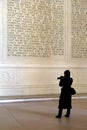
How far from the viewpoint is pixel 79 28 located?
1168 cm

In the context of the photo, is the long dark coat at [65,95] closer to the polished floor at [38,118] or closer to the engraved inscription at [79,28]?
the polished floor at [38,118]

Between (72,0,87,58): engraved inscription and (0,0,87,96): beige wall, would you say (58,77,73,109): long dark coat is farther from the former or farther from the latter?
(72,0,87,58): engraved inscription

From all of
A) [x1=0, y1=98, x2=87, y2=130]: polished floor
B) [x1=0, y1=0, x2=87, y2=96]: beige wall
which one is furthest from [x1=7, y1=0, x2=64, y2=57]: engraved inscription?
[x1=0, y1=98, x2=87, y2=130]: polished floor

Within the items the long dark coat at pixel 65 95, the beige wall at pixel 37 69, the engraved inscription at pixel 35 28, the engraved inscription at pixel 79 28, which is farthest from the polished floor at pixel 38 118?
the engraved inscription at pixel 79 28

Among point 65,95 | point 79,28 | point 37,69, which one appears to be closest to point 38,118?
point 65,95

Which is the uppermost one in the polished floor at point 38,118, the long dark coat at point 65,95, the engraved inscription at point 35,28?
the engraved inscription at point 35,28

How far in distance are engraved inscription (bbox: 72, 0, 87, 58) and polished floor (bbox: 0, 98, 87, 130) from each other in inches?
142

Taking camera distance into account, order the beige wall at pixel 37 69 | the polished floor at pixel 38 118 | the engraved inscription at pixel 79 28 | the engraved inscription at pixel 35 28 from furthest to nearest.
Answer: the engraved inscription at pixel 79 28 < the engraved inscription at pixel 35 28 < the beige wall at pixel 37 69 < the polished floor at pixel 38 118

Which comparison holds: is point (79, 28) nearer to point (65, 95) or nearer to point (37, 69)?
point (37, 69)

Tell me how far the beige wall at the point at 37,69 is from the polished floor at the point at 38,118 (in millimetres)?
2350

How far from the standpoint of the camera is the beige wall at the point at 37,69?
1068cm

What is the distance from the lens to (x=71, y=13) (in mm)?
11547

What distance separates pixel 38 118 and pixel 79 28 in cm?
617

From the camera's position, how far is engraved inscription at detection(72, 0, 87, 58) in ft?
38.0
